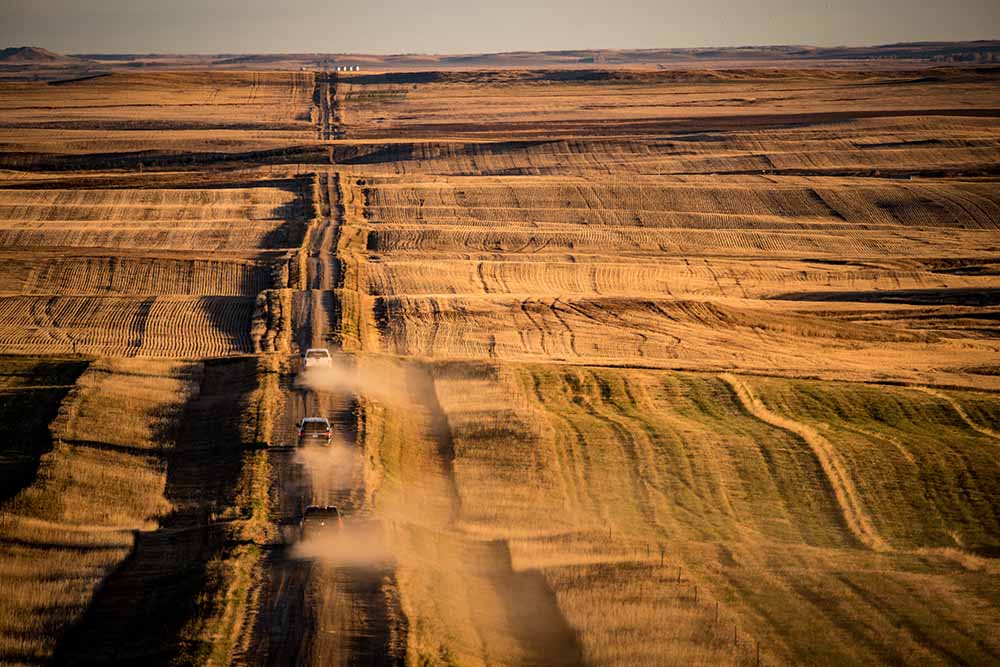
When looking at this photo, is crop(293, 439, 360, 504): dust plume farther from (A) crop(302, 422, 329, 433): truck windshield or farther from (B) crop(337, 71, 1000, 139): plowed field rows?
(B) crop(337, 71, 1000, 139): plowed field rows

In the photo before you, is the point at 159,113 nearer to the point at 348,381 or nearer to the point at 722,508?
the point at 348,381

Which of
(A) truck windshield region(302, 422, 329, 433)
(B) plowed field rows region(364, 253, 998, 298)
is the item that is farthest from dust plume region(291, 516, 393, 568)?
(B) plowed field rows region(364, 253, 998, 298)

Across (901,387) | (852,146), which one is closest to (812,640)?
(901,387)

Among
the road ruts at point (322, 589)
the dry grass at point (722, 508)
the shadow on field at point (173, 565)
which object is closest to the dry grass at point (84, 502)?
the shadow on field at point (173, 565)

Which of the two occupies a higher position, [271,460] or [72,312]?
[72,312]

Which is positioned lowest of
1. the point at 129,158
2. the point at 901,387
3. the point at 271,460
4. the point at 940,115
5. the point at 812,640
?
the point at 812,640

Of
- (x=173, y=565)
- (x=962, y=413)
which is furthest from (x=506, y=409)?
(x=962, y=413)

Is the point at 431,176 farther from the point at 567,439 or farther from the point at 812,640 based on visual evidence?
the point at 812,640
